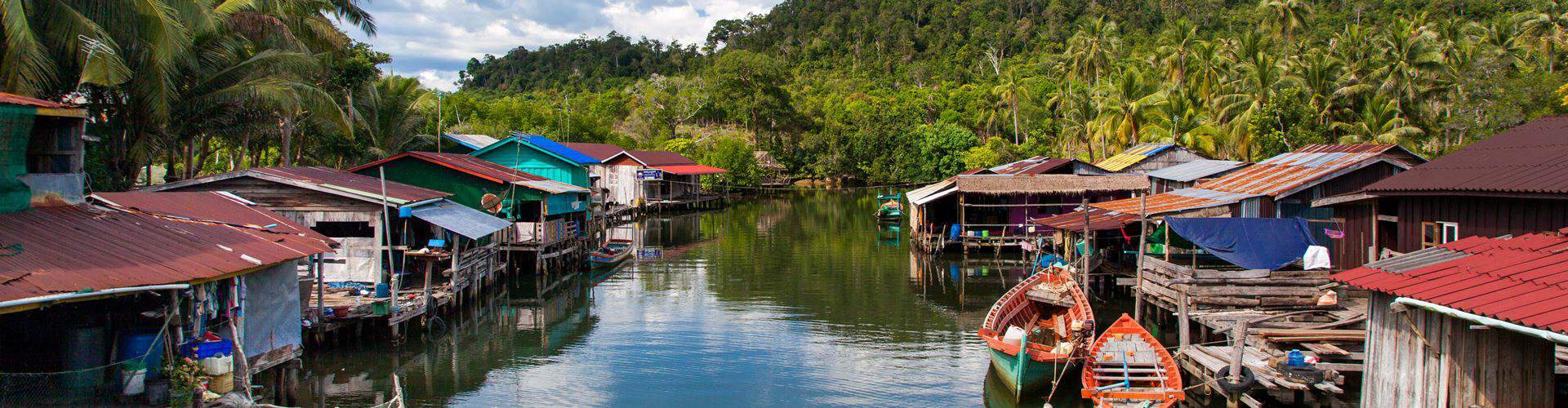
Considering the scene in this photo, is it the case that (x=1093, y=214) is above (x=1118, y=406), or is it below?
above

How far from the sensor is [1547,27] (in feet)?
133

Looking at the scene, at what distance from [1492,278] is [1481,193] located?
5607 millimetres

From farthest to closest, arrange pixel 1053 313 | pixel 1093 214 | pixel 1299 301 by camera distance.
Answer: pixel 1093 214, pixel 1053 313, pixel 1299 301

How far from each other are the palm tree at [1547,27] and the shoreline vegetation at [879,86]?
16 cm

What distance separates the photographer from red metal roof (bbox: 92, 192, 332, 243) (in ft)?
46.8

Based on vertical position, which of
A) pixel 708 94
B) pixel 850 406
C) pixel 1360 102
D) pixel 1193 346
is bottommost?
pixel 850 406

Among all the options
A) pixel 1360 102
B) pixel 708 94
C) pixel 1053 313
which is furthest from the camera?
pixel 708 94

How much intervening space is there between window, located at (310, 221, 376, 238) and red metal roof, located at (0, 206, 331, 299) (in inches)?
299

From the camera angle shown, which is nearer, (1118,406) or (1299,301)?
(1118,406)

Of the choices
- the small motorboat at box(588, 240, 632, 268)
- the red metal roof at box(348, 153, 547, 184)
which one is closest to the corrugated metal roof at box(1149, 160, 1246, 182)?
the small motorboat at box(588, 240, 632, 268)

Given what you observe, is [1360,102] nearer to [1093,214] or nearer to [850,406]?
[1093,214]

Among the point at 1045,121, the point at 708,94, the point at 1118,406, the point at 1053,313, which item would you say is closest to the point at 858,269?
the point at 1053,313

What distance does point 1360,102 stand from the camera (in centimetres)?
3803

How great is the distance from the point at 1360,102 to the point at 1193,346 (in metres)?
28.9
